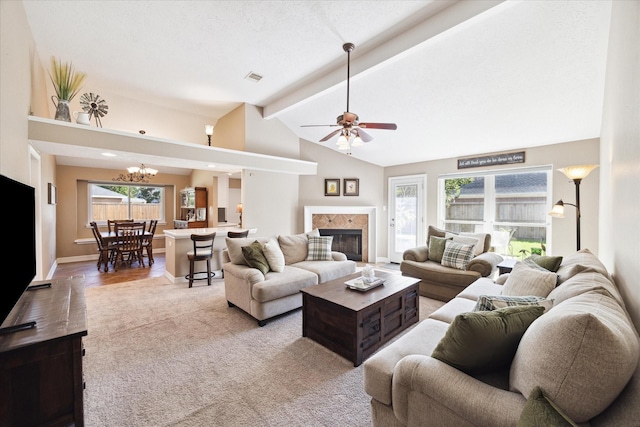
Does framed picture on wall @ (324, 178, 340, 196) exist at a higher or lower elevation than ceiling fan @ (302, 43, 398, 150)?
lower

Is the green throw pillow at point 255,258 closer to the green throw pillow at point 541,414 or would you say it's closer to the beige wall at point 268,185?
the beige wall at point 268,185

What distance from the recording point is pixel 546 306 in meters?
1.43

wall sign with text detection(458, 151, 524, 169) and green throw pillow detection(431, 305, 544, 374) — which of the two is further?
wall sign with text detection(458, 151, 524, 169)

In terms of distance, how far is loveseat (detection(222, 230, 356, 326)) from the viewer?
2.92 m

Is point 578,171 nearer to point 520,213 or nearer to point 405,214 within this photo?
point 520,213

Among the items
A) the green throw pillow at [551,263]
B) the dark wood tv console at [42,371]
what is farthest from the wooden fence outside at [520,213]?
the dark wood tv console at [42,371]

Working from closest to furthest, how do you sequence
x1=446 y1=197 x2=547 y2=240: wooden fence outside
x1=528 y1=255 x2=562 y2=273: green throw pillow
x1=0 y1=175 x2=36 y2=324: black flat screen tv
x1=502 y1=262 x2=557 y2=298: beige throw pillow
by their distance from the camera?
1. x1=0 y1=175 x2=36 y2=324: black flat screen tv
2. x1=502 y1=262 x2=557 y2=298: beige throw pillow
3. x1=528 y1=255 x2=562 y2=273: green throw pillow
4. x1=446 y1=197 x2=547 y2=240: wooden fence outside

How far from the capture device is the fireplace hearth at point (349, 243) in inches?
251

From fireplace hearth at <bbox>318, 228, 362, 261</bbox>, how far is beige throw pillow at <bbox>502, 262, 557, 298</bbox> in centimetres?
420

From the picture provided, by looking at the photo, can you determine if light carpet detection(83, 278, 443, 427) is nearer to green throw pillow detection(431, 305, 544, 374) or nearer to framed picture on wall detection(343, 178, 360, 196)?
green throw pillow detection(431, 305, 544, 374)

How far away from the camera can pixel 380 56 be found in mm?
Answer: 3047

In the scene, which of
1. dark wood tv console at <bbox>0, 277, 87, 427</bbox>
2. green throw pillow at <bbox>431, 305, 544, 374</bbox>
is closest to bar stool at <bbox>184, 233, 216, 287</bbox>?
dark wood tv console at <bbox>0, 277, 87, 427</bbox>

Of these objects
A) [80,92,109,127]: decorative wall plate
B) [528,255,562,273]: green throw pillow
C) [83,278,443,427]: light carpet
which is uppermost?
[80,92,109,127]: decorative wall plate

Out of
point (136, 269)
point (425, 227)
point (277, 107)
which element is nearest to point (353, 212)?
point (425, 227)
